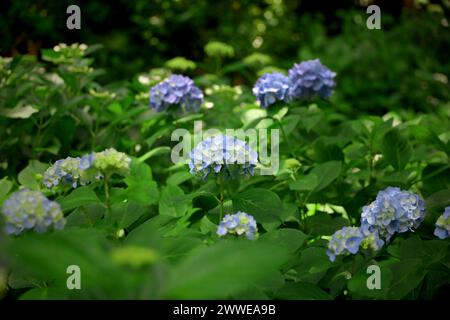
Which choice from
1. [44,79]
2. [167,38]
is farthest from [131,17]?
[44,79]

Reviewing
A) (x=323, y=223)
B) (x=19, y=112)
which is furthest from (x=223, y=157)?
(x=19, y=112)

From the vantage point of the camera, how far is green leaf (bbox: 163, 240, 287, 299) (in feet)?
2.75

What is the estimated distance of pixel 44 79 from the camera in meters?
2.50

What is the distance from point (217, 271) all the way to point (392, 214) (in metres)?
0.80

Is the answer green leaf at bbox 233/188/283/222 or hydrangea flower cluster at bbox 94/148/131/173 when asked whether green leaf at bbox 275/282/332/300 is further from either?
hydrangea flower cluster at bbox 94/148/131/173

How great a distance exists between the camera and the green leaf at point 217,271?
84 centimetres

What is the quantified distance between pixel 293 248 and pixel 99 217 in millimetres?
547

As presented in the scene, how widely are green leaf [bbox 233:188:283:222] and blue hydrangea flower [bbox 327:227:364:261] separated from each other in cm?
19

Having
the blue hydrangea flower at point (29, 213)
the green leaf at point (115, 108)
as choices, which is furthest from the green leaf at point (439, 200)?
Result: the green leaf at point (115, 108)

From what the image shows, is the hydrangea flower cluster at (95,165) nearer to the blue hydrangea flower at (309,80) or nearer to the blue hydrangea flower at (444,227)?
the blue hydrangea flower at (444,227)

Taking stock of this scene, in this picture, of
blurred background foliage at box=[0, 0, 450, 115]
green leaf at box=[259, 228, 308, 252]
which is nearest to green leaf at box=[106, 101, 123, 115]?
green leaf at box=[259, 228, 308, 252]

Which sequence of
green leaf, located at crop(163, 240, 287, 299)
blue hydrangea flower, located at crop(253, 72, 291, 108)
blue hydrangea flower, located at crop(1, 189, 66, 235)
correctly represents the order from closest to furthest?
green leaf, located at crop(163, 240, 287, 299)
blue hydrangea flower, located at crop(1, 189, 66, 235)
blue hydrangea flower, located at crop(253, 72, 291, 108)

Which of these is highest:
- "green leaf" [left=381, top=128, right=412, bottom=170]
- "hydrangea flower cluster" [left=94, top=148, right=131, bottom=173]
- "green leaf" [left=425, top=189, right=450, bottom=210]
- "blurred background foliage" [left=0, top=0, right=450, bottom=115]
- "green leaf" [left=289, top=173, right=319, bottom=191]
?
"blurred background foliage" [left=0, top=0, right=450, bottom=115]
